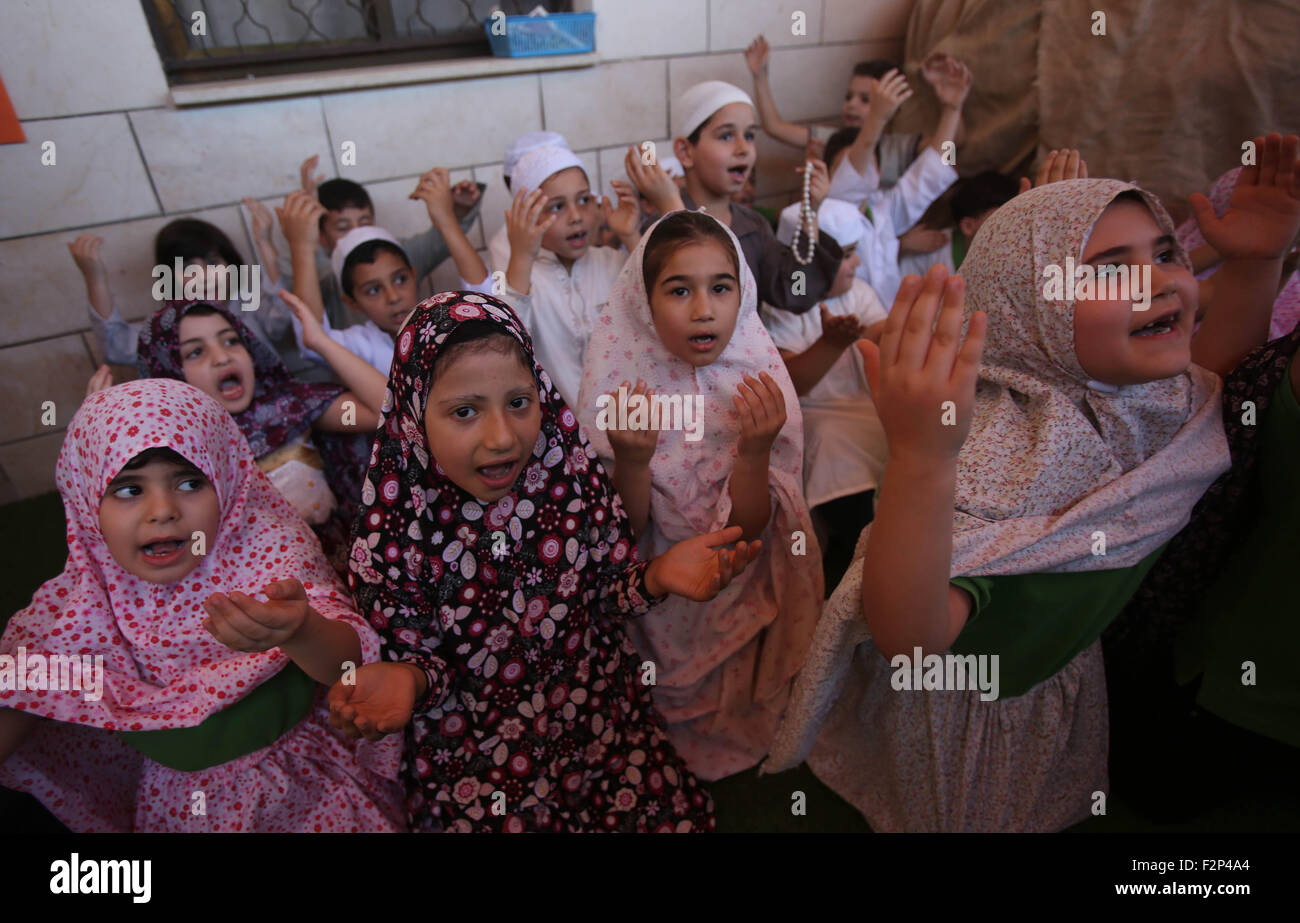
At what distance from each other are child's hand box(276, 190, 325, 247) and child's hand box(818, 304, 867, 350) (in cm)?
182

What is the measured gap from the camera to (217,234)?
283 cm

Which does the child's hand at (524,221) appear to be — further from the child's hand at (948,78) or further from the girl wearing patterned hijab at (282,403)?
the child's hand at (948,78)

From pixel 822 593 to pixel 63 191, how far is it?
311 cm

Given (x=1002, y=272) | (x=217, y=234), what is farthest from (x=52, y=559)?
(x=1002, y=272)

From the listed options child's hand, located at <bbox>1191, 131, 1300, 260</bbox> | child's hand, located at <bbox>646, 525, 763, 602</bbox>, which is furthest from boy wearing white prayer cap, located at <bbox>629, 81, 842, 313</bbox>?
child's hand, located at <bbox>646, 525, 763, 602</bbox>

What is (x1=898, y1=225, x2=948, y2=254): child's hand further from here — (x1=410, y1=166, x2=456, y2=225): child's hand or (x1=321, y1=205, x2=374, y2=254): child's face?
(x1=321, y1=205, x2=374, y2=254): child's face

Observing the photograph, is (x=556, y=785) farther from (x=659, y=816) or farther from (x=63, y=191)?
(x=63, y=191)

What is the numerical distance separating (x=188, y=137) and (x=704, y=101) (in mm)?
2018

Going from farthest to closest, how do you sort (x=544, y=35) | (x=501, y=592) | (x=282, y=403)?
(x=544, y=35) < (x=282, y=403) < (x=501, y=592)

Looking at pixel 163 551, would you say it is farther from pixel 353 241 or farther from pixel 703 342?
pixel 353 241

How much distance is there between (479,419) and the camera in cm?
129

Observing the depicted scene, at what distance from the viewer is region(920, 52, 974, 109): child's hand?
3330 millimetres

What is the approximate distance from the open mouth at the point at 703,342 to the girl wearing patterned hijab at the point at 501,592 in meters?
0.33

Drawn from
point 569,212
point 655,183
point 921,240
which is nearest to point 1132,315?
point 655,183
